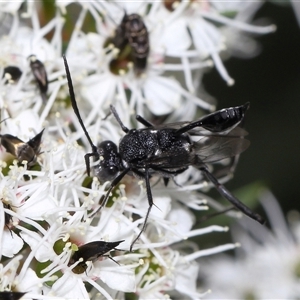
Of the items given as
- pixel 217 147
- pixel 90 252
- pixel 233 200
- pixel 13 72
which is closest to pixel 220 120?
pixel 217 147

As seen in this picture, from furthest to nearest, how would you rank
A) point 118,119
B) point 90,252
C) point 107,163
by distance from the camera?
point 118,119, point 107,163, point 90,252

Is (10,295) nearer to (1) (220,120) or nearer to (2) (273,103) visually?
(1) (220,120)

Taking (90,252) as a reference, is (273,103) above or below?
below

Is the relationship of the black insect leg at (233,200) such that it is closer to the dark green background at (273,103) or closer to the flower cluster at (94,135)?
the flower cluster at (94,135)

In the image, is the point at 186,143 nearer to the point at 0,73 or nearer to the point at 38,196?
the point at 38,196

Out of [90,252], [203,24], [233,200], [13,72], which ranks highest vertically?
[13,72]

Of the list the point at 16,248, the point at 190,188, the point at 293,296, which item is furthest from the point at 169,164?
the point at 293,296

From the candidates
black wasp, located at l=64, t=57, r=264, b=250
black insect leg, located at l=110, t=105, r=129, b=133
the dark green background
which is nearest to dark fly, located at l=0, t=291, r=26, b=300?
black wasp, located at l=64, t=57, r=264, b=250
